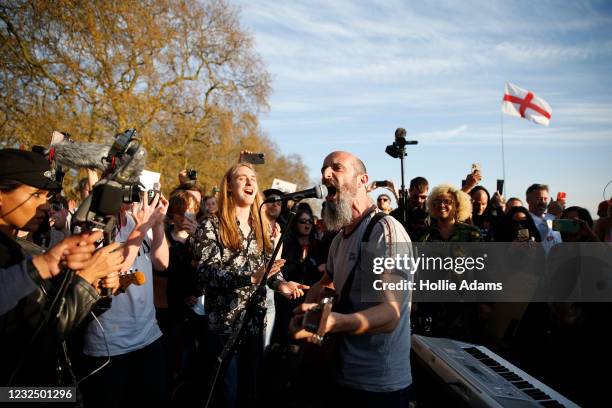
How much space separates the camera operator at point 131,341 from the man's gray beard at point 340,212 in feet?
3.82

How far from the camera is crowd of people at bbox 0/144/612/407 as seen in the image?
1.89 m

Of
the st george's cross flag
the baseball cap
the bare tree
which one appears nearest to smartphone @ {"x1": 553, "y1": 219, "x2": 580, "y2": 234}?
the baseball cap

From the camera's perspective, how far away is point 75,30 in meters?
13.1

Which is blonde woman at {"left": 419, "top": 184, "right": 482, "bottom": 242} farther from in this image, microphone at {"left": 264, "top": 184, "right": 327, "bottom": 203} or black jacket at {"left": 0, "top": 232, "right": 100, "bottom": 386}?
black jacket at {"left": 0, "top": 232, "right": 100, "bottom": 386}

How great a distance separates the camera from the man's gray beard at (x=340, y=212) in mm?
2523

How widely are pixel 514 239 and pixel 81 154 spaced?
4.96 m

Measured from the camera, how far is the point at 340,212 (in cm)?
254

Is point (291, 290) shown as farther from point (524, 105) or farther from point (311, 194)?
point (524, 105)

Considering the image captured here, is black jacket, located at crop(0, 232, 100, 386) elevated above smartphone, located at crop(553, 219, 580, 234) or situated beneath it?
situated beneath

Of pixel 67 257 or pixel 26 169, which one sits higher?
pixel 26 169

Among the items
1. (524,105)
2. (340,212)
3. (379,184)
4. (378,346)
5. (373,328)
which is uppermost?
(524,105)

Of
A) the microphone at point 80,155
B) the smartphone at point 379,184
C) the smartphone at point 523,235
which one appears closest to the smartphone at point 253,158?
the microphone at point 80,155

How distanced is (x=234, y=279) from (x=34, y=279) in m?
1.56

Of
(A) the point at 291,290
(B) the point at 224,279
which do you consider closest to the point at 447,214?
(A) the point at 291,290
